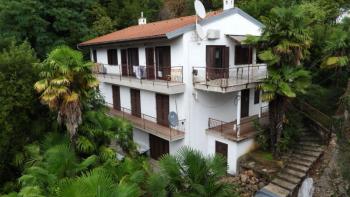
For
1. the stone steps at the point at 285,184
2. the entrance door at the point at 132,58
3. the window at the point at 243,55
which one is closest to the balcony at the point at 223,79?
the window at the point at 243,55

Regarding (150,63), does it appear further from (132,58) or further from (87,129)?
(87,129)

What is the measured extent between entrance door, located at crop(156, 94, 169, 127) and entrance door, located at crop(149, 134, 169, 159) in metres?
1.17

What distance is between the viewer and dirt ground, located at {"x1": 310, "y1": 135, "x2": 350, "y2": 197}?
1263 cm

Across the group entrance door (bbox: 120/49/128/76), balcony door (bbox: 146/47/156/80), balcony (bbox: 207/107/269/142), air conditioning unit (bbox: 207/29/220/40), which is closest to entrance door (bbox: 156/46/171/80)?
balcony door (bbox: 146/47/156/80)

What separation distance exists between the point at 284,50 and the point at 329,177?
22.5 feet

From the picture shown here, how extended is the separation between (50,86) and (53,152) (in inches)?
91.8

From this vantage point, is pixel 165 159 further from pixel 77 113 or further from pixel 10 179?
pixel 10 179

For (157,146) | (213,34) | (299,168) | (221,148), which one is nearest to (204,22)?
(213,34)

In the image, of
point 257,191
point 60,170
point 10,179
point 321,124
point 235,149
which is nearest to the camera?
point 60,170

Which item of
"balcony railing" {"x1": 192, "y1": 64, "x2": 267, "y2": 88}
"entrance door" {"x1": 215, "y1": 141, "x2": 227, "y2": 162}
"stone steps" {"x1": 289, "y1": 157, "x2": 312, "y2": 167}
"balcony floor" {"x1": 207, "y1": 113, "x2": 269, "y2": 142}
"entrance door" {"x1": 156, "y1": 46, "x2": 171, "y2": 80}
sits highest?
"entrance door" {"x1": 156, "y1": 46, "x2": 171, "y2": 80}

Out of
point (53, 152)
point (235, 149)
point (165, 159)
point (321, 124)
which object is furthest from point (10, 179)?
point (321, 124)

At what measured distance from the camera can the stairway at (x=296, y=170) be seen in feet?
39.4

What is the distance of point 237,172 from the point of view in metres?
14.1

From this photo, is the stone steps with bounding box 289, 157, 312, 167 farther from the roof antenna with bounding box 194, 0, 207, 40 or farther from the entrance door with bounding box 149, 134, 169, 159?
the roof antenna with bounding box 194, 0, 207, 40
